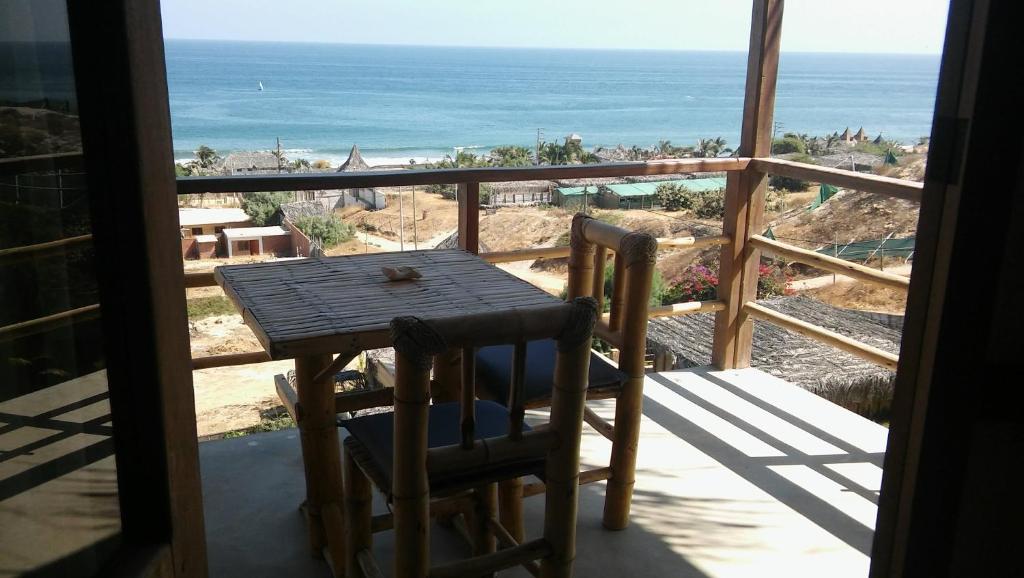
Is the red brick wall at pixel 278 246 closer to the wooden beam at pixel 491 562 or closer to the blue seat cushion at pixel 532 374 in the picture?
the blue seat cushion at pixel 532 374

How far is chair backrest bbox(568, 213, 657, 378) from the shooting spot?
7.33ft

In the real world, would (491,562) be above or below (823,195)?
above

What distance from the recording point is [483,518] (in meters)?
2.12

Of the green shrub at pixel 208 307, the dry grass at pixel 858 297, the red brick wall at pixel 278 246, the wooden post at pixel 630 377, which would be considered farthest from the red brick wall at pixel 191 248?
the wooden post at pixel 630 377

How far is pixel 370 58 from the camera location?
60.6 m

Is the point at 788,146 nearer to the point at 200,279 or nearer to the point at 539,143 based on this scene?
the point at 539,143

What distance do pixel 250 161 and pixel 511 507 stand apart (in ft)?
98.7

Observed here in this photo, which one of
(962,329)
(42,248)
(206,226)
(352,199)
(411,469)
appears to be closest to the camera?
(42,248)

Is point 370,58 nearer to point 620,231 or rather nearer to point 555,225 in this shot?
point 555,225

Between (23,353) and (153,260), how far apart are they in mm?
171

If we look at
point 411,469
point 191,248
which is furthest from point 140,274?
point 191,248

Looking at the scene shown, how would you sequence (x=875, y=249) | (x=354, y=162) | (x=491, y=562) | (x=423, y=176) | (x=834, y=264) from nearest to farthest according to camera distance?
(x=491, y=562) < (x=423, y=176) < (x=834, y=264) < (x=875, y=249) < (x=354, y=162)

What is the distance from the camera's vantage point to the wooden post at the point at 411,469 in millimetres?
1456

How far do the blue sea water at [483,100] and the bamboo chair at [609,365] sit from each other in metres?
30.6
